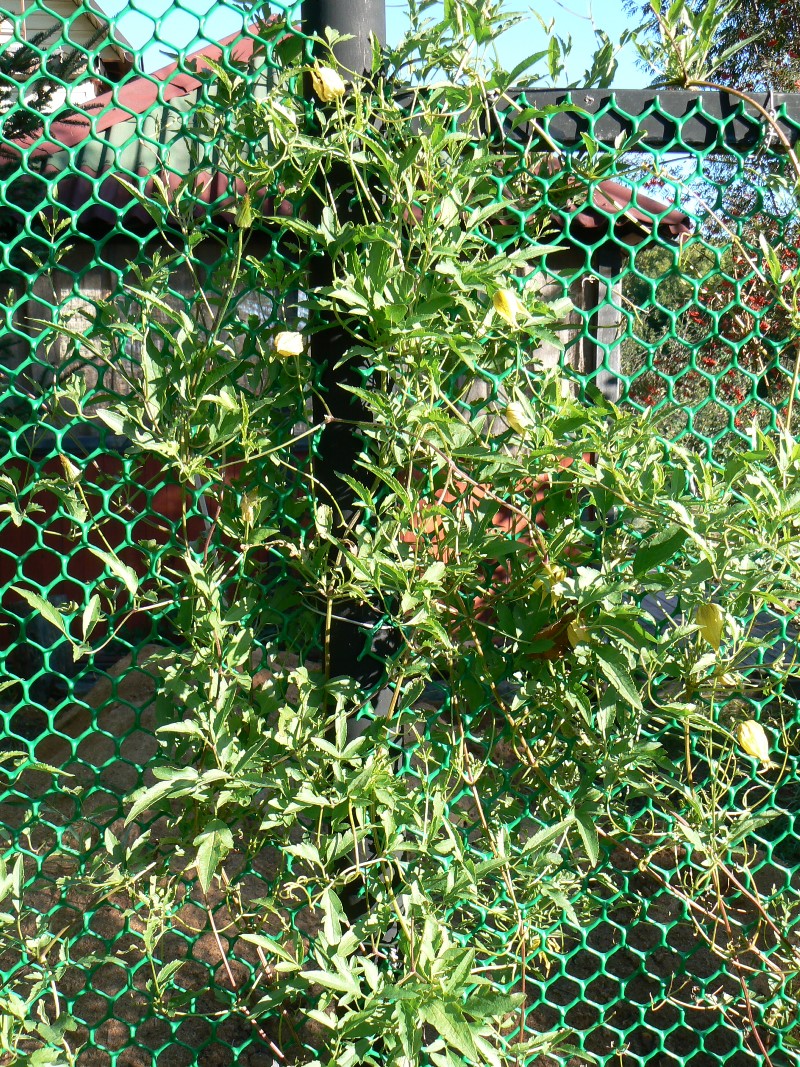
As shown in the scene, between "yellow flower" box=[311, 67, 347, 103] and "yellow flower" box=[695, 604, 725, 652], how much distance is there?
0.98 m

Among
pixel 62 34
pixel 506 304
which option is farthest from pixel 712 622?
pixel 62 34

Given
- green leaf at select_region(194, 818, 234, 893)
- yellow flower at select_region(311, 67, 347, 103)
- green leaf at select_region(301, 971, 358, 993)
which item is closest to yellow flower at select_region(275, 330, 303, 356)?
yellow flower at select_region(311, 67, 347, 103)

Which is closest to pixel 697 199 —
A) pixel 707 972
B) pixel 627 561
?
pixel 627 561

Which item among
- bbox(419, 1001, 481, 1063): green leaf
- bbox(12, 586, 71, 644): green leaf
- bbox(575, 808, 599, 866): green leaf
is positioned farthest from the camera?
bbox(575, 808, 599, 866): green leaf

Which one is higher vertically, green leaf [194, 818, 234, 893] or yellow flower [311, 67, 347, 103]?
yellow flower [311, 67, 347, 103]

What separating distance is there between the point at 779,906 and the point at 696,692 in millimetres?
679

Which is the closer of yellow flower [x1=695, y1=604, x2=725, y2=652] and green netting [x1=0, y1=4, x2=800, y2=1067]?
yellow flower [x1=695, y1=604, x2=725, y2=652]

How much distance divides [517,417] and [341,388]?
0.33 metres

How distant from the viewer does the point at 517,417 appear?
1.52 meters

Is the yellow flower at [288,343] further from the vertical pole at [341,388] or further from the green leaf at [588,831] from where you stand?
the green leaf at [588,831]

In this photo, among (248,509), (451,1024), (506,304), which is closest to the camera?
(451,1024)

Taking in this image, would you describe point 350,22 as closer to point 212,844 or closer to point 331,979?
point 212,844

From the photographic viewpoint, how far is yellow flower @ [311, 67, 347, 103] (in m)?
1.47

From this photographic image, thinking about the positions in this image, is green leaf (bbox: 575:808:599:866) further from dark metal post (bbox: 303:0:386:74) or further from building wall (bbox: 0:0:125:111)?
building wall (bbox: 0:0:125:111)
